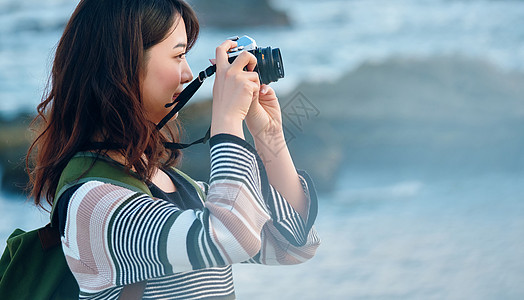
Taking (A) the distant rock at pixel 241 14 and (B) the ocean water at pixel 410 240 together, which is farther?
(A) the distant rock at pixel 241 14

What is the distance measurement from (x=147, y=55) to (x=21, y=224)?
86.4 inches

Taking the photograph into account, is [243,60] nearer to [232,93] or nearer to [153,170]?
[232,93]

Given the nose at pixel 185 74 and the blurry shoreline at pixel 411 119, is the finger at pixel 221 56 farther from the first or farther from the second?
the blurry shoreline at pixel 411 119

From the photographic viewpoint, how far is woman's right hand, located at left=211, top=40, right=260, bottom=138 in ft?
2.06

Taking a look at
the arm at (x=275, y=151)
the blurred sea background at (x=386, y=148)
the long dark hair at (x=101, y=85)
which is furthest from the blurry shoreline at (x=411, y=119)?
the long dark hair at (x=101, y=85)

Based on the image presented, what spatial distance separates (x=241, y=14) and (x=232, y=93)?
14.0 feet

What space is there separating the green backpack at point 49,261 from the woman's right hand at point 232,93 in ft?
0.37

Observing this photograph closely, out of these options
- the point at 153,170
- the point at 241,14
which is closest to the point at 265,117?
the point at 153,170

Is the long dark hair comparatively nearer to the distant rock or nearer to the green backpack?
the green backpack

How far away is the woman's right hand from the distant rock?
4080mm

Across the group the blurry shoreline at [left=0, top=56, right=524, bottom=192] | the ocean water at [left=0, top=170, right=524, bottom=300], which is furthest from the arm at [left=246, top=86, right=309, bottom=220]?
the blurry shoreline at [left=0, top=56, right=524, bottom=192]

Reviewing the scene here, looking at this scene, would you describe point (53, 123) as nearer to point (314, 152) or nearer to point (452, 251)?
point (452, 251)

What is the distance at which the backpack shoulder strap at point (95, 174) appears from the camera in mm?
595

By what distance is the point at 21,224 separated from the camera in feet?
8.61
